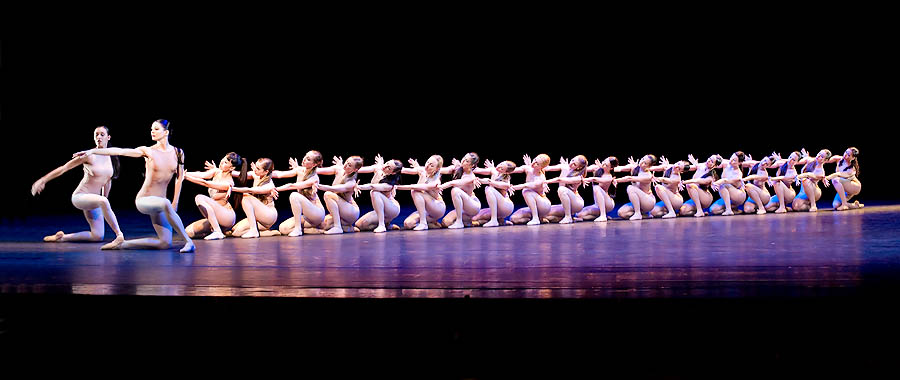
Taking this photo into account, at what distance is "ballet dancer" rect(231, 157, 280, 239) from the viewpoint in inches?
294

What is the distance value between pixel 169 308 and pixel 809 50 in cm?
1066

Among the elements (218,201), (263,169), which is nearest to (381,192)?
(263,169)

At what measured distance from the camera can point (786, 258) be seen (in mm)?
4824

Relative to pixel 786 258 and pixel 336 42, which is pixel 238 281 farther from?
pixel 336 42

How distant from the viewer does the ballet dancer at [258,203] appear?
24.5 ft

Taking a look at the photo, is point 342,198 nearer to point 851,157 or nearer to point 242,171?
point 242,171

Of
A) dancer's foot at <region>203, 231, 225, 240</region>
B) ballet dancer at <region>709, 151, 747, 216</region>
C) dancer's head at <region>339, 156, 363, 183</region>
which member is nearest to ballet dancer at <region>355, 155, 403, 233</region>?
dancer's head at <region>339, 156, 363, 183</region>

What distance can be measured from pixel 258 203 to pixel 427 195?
1.88 metres

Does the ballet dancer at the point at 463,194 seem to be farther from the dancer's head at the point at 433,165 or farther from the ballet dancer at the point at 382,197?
the ballet dancer at the point at 382,197

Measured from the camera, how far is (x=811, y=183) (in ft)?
36.2

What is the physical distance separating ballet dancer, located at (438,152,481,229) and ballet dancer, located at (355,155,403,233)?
1.86ft

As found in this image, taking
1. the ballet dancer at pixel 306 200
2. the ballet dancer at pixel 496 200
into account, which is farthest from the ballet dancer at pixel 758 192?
the ballet dancer at pixel 306 200

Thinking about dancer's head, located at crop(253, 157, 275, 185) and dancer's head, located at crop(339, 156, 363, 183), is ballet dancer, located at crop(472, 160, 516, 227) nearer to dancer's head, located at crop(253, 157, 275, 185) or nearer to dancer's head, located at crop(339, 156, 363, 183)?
dancer's head, located at crop(339, 156, 363, 183)

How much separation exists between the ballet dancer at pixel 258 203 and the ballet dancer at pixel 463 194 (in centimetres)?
189
